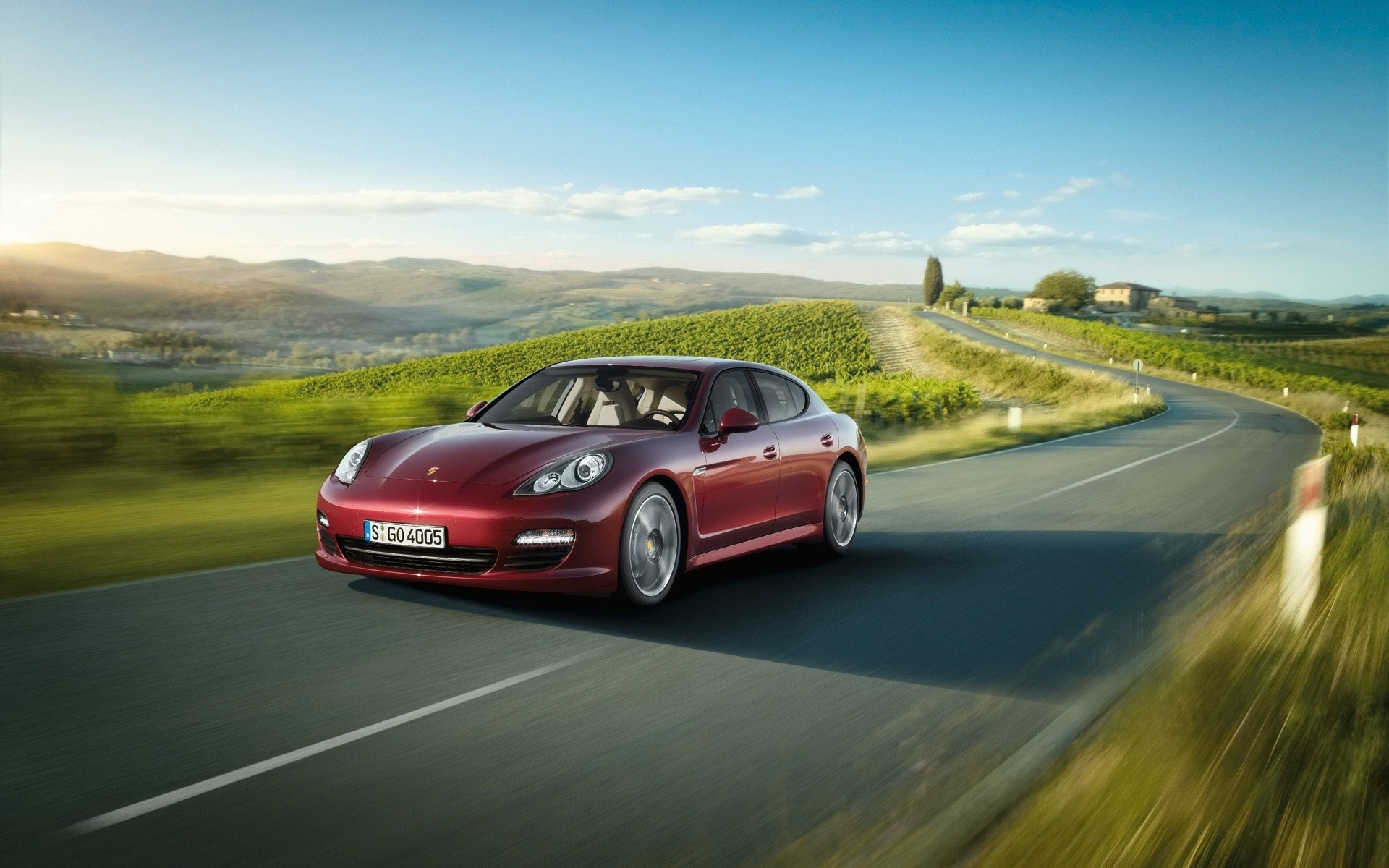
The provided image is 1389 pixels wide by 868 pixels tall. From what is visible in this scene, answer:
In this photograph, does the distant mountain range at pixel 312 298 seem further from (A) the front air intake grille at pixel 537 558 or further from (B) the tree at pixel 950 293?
(B) the tree at pixel 950 293

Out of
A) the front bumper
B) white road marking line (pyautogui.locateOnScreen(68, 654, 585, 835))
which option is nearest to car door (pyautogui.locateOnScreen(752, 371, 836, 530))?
the front bumper

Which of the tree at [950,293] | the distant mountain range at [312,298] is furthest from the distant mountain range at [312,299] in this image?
the tree at [950,293]

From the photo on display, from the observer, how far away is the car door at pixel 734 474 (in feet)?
24.1

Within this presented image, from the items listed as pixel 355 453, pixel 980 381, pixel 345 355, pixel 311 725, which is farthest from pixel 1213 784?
pixel 980 381

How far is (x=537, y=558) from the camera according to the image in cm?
635

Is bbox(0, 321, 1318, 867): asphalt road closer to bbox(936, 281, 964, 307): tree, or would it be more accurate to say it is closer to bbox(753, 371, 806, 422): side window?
bbox(753, 371, 806, 422): side window

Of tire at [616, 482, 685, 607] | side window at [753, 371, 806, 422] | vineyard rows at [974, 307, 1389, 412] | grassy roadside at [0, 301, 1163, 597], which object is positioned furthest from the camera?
vineyard rows at [974, 307, 1389, 412]

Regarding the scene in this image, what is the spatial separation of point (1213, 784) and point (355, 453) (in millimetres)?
5199

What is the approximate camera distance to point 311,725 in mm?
4551

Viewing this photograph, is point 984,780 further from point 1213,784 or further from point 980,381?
point 980,381

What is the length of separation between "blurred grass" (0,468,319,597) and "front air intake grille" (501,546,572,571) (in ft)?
9.50

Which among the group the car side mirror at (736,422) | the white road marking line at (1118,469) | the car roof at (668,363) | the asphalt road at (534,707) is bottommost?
the white road marking line at (1118,469)

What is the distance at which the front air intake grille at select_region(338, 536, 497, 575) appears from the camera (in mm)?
6332

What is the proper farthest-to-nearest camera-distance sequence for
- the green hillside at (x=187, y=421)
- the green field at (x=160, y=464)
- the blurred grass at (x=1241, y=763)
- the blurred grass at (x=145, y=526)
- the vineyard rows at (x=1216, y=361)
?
1. the vineyard rows at (x=1216, y=361)
2. the green hillside at (x=187, y=421)
3. the green field at (x=160, y=464)
4. the blurred grass at (x=145, y=526)
5. the blurred grass at (x=1241, y=763)
